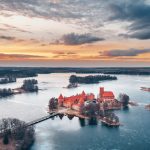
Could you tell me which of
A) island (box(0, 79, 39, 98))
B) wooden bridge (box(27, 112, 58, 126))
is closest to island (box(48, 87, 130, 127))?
wooden bridge (box(27, 112, 58, 126))

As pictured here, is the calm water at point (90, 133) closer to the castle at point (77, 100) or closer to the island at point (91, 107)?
the island at point (91, 107)

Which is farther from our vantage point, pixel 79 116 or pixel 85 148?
pixel 79 116

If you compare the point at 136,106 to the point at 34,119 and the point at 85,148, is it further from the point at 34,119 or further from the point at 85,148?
the point at 85,148

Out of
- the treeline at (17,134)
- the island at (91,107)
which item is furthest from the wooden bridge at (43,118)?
the treeline at (17,134)

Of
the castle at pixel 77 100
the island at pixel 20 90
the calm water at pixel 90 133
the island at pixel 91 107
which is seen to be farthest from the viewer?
the island at pixel 20 90

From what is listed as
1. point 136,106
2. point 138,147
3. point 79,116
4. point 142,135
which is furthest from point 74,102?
point 138,147

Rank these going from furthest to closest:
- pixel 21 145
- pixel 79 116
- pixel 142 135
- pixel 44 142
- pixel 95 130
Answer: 1. pixel 79 116
2. pixel 95 130
3. pixel 142 135
4. pixel 44 142
5. pixel 21 145

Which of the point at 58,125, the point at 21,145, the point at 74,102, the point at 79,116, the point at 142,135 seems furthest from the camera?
the point at 74,102
